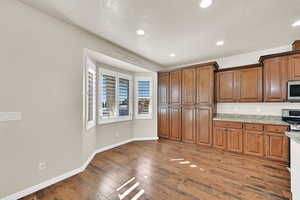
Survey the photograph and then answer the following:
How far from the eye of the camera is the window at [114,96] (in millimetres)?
3672

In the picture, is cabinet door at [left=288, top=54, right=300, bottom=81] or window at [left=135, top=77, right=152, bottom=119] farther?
window at [left=135, top=77, right=152, bottom=119]

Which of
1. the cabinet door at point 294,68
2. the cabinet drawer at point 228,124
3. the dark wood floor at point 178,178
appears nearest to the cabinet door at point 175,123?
the dark wood floor at point 178,178

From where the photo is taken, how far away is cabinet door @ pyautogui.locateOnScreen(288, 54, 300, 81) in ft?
9.55

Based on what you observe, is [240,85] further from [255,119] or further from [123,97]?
[123,97]

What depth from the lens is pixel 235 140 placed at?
3.50 metres

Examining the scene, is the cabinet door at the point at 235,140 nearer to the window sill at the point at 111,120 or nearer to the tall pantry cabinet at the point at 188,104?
the tall pantry cabinet at the point at 188,104

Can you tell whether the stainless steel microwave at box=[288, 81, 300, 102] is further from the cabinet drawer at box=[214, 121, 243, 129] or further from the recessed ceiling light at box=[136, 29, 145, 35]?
the recessed ceiling light at box=[136, 29, 145, 35]

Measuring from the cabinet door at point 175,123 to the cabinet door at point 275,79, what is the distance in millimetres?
2416

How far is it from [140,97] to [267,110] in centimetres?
383

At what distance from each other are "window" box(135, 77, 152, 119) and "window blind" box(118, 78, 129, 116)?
1.29ft

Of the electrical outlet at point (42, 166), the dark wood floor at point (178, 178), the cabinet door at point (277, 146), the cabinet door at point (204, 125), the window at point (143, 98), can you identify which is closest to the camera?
the dark wood floor at point (178, 178)

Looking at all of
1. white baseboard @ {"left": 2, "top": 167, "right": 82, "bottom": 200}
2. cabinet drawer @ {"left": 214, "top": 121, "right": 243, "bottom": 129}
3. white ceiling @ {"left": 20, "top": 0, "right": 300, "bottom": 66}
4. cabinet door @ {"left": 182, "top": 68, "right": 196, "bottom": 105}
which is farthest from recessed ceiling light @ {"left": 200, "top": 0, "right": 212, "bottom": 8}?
white baseboard @ {"left": 2, "top": 167, "right": 82, "bottom": 200}

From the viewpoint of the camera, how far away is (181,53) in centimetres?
393

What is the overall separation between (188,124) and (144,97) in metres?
1.84
